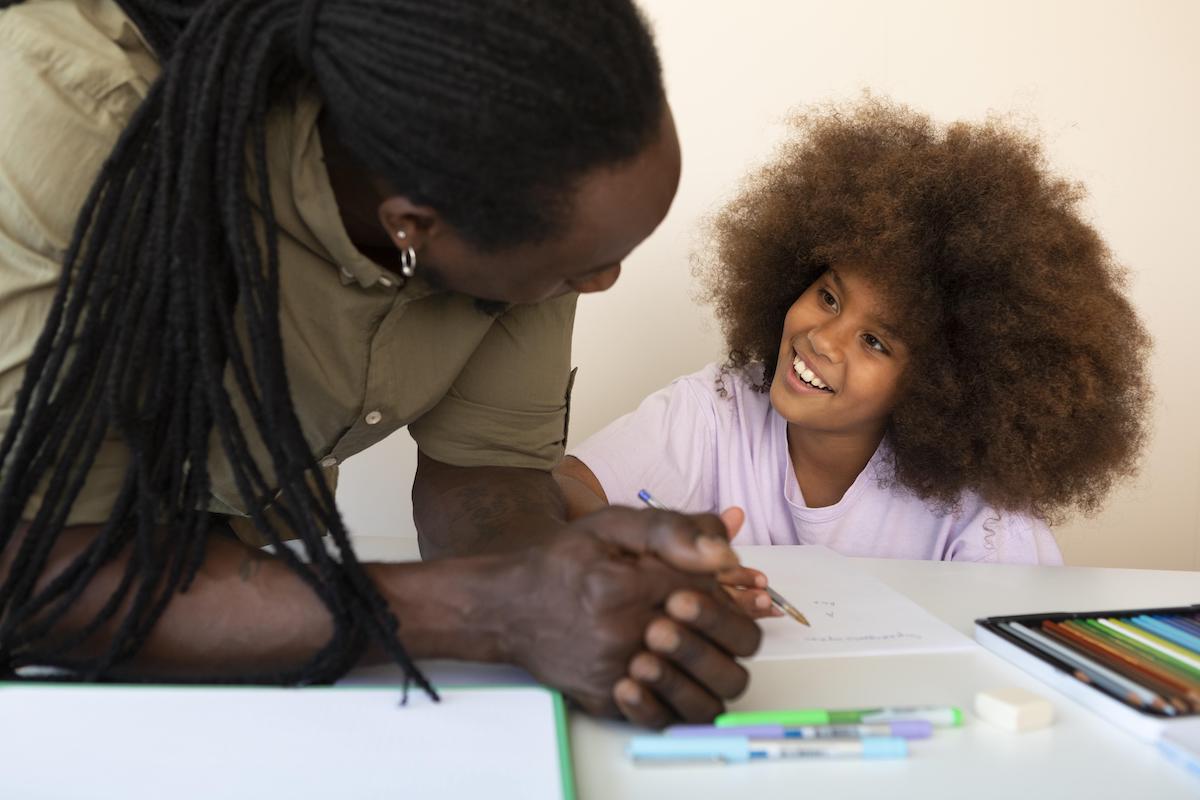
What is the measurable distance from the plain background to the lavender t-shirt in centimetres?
31

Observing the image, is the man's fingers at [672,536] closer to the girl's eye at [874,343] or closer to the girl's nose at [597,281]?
the girl's nose at [597,281]

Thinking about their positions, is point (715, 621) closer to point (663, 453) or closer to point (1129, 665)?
point (1129, 665)

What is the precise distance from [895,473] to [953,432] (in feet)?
0.31

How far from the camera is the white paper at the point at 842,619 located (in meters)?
0.74

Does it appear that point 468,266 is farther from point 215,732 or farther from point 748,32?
point 748,32

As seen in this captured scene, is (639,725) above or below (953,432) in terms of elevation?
below

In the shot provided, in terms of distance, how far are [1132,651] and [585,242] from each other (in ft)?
1.55

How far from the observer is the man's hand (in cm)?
59

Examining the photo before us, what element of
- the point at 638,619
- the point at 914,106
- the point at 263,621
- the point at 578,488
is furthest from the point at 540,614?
the point at 914,106

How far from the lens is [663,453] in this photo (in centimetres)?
137

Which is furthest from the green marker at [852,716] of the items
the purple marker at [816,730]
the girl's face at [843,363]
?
the girl's face at [843,363]

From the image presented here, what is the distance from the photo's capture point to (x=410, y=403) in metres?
0.96

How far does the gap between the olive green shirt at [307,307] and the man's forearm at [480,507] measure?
0.9 inches

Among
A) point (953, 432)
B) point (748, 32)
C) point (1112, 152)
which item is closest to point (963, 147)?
point (953, 432)
